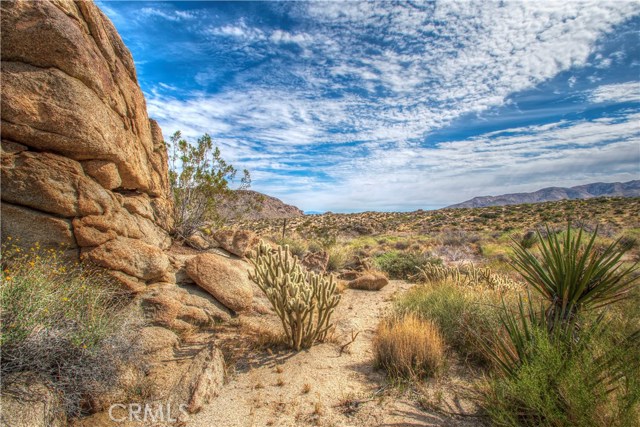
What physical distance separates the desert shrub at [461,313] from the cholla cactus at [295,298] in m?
1.76

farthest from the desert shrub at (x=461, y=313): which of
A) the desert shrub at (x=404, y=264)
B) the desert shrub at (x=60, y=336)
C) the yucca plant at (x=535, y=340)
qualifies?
the desert shrub at (x=404, y=264)

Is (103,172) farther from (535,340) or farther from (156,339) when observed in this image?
(535,340)

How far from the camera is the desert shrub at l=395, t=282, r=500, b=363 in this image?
4879 millimetres

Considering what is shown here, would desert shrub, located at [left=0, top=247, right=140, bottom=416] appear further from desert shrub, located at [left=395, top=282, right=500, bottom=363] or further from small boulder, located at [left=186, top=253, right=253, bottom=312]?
desert shrub, located at [left=395, top=282, right=500, bottom=363]

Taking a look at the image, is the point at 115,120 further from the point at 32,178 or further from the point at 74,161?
the point at 32,178

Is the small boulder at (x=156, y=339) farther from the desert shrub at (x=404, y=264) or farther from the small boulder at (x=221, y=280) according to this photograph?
the desert shrub at (x=404, y=264)

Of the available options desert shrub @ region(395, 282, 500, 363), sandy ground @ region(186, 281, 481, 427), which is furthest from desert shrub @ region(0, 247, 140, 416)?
desert shrub @ region(395, 282, 500, 363)

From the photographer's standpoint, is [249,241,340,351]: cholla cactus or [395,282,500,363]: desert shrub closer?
[395,282,500,363]: desert shrub

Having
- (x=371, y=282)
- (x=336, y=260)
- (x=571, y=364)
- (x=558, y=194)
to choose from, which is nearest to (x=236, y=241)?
(x=371, y=282)

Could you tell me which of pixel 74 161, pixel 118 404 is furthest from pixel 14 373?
pixel 74 161

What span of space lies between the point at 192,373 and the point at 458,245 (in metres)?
16.7

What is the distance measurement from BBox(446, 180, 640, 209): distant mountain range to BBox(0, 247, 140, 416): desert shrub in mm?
170232

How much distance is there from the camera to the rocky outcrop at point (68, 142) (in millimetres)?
4375

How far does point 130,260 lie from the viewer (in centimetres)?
541
